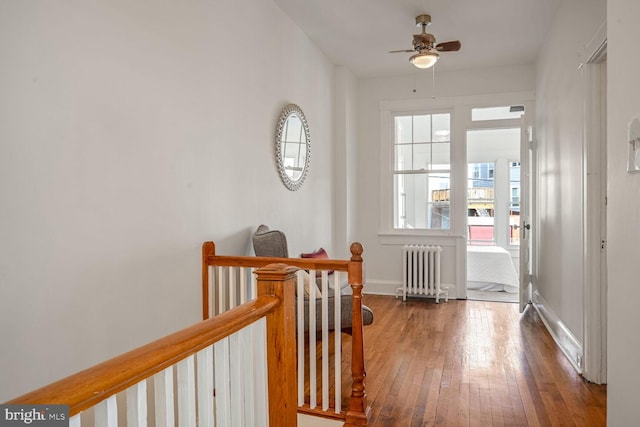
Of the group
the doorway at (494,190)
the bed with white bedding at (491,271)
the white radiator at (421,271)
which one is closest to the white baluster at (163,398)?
the white radiator at (421,271)

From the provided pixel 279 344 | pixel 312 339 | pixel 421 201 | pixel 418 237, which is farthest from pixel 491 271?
pixel 279 344

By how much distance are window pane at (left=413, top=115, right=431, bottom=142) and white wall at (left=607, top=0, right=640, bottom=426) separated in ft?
13.5

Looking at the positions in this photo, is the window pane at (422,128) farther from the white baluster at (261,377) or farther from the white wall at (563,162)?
the white baluster at (261,377)

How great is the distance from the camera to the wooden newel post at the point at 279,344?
1.50 m

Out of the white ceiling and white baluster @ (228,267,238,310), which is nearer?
white baluster @ (228,267,238,310)

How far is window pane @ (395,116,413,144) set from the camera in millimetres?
6012

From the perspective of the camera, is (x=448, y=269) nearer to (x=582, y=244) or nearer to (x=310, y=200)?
(x=310, y=200)

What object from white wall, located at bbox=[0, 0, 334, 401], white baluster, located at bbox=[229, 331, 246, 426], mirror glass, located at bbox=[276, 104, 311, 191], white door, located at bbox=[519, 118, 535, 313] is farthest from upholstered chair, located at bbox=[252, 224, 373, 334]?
white door, located at bbox=[519, 118, 535, 313]

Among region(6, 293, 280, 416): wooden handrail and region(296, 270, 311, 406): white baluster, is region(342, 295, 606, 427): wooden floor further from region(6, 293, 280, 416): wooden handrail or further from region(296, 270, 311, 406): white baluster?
region(6, 293, 280, 416): wooden handrail

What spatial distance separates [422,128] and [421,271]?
6.41 ft

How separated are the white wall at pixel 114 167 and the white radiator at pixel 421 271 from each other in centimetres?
288

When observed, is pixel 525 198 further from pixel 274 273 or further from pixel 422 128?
pixel 274 273

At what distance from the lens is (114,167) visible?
2031 millimetres

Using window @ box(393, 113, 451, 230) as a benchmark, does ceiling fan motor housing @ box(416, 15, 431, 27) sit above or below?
above
